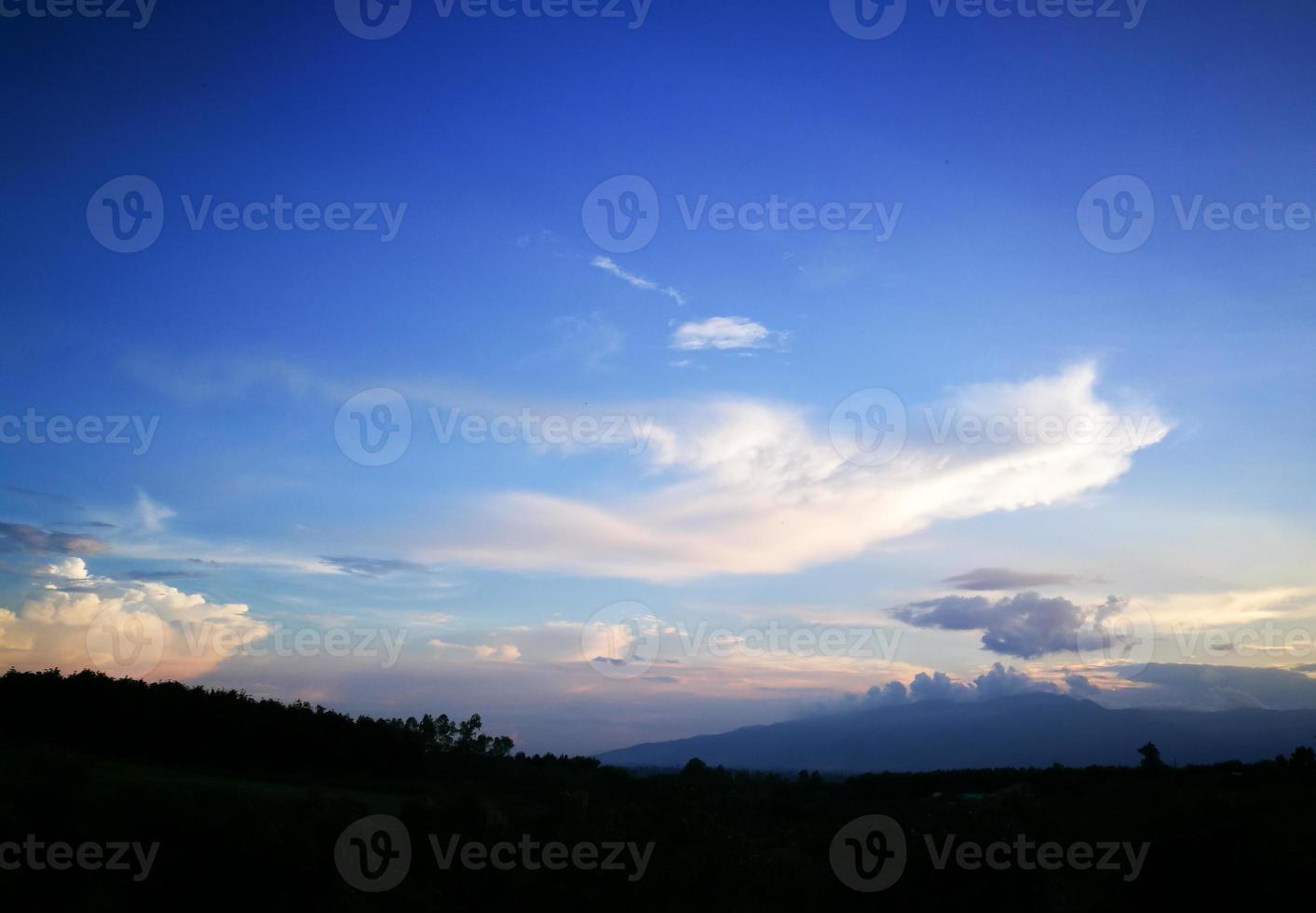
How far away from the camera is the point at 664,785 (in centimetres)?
2462

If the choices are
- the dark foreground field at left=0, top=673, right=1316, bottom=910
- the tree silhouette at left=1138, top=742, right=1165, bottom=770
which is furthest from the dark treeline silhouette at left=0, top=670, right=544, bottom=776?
the tree silhouette at left=1138, top=742, right=1165, bottom=770

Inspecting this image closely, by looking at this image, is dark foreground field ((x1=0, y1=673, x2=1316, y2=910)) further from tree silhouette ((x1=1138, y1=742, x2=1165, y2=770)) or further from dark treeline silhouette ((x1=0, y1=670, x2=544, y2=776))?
tree silhouette ((x1=1138, y1=742, x2=1165, y2=770))

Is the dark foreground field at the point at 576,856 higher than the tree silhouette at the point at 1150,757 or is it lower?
higher

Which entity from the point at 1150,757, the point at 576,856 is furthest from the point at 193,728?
the point at 1150,757

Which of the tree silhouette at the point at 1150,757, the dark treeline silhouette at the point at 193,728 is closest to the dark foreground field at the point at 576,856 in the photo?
the dark treeline silhouette at the point at 193,728

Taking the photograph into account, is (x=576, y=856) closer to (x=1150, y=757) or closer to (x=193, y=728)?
(x=193, y=728)

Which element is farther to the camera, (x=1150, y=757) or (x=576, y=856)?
(x=1150, y=757)

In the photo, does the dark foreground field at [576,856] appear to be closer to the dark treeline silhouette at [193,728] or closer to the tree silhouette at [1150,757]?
the dark treeline silhouette at [193,728]

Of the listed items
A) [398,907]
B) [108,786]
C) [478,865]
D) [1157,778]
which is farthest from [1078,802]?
[108,786]

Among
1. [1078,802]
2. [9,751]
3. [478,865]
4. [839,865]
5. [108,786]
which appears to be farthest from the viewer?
[1078,802]

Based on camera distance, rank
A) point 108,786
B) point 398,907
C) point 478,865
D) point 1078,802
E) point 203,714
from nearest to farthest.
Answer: point 398,907 → point 478,865 → point 108,786 → point 1078,802 → point 203,714

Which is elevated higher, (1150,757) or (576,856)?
(576,856)

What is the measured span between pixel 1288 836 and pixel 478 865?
92.8ft

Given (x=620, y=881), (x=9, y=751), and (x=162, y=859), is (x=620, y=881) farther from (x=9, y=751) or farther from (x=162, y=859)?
(x=9, y=751)
